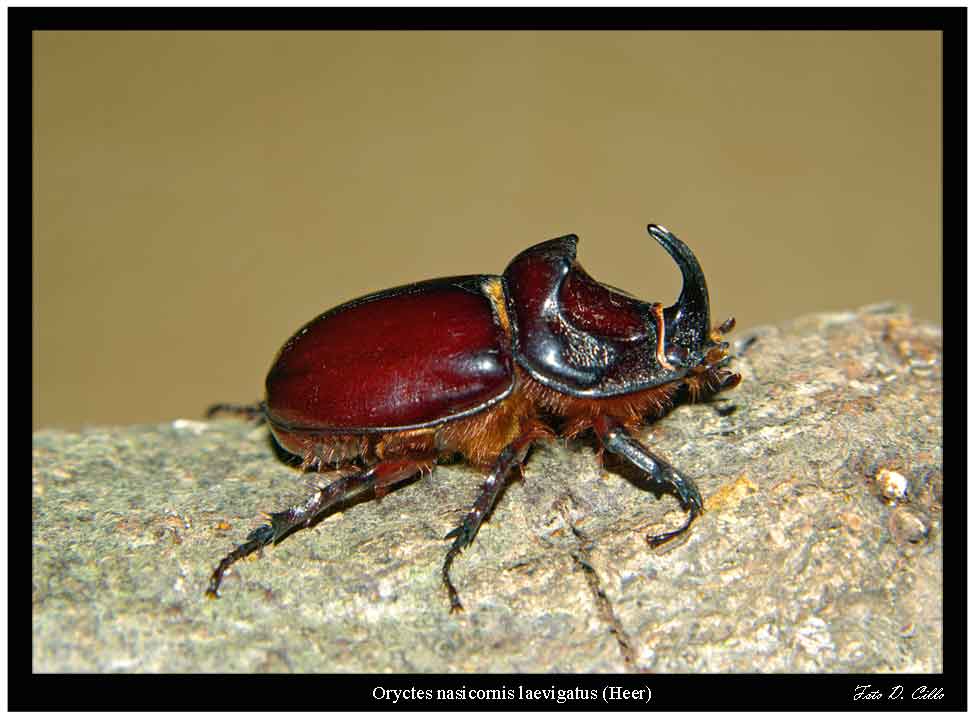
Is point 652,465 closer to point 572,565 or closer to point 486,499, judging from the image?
point 572,565

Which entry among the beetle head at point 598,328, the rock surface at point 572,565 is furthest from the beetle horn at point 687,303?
the rock surface at point 572,565

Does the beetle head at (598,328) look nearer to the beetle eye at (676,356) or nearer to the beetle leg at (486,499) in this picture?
the beetle eye at (676,356)

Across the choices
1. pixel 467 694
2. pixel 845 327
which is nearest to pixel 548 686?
pixel 467 694

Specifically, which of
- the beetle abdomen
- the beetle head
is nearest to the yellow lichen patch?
the beetle head

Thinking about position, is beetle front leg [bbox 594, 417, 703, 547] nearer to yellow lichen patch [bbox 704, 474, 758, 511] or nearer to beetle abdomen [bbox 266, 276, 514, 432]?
yellow lichen patch [bbox 704, 474, 758, 511]

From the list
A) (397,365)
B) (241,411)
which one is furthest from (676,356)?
(241,411)
